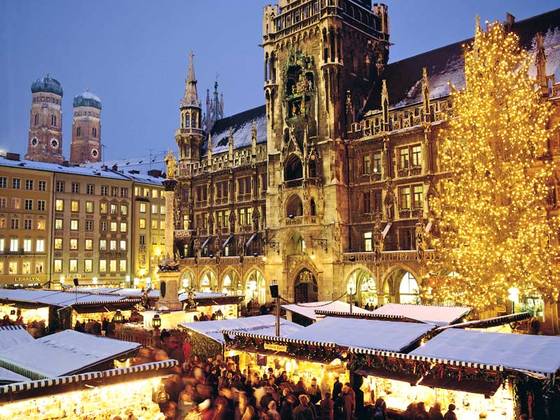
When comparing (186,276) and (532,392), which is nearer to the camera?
(532,392)

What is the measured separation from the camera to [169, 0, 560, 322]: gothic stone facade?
41719 millimetres

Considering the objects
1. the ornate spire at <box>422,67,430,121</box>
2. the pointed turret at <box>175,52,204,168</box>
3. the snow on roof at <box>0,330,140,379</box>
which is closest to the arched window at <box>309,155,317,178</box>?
the ornate spire at <box>422,67,430,121</box>

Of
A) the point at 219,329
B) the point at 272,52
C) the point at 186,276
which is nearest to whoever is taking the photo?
the point at 219,329

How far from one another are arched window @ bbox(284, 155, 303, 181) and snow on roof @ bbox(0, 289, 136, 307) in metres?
20.5

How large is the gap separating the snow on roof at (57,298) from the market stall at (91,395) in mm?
18144

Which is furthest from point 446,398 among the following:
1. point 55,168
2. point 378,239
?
point 55,168

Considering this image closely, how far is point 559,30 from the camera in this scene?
40.1 m

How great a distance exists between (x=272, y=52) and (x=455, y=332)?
1635 inches

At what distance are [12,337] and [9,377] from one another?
17.7 ft

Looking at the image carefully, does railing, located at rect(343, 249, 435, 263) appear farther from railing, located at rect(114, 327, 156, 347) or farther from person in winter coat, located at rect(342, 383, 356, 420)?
person in winter coat, located at rect(342, 383, 356, 420)

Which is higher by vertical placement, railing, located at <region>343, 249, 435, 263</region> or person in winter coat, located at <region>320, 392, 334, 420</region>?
railing, located at <region>343, 249, 435, 263</region>

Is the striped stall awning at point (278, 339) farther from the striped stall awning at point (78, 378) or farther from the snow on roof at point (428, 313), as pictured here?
the snow on roof at point (428, 313)

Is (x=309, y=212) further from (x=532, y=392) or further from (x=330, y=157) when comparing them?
(x=532, y=392)

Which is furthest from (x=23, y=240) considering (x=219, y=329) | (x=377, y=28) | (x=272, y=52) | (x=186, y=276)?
(x=219, y=329)
